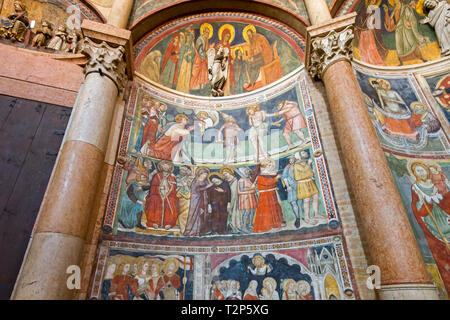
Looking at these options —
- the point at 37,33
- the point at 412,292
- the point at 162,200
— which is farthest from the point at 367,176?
the point at 37,33

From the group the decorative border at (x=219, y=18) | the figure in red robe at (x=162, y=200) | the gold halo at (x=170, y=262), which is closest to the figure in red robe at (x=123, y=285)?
the gold halo at (x=170, y=262)

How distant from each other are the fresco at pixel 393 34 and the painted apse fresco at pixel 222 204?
1.70 metres

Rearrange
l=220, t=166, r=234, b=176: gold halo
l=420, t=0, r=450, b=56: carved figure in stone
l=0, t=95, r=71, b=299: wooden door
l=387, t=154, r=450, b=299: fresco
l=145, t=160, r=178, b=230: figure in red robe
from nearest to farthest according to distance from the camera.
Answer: l=0, t=95, r=71, b=299: wooden door < l=387, t=154, r=450, b=299: fresco < l=145, t=160, r=178, b=230: figure in red robe < l=220, t=166, r=234, b=176: gold halo < l=420, t=0, r=450, b=56: carved figure in stone

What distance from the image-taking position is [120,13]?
5602mm

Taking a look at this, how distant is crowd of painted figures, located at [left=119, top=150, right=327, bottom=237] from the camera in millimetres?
4430

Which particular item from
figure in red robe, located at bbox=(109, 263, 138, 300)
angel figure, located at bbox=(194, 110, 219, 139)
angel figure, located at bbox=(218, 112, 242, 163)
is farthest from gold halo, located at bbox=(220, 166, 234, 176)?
figure in red robe, located at bbox=(109, 263, 138, 300)

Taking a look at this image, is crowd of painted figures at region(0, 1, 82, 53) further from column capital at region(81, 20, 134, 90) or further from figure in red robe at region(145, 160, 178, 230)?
figure in red robe at region(145, 160, 178, 230)

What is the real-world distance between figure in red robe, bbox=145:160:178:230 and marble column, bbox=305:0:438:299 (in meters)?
3.02

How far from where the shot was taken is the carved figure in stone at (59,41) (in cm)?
538

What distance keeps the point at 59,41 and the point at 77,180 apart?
3713 mm

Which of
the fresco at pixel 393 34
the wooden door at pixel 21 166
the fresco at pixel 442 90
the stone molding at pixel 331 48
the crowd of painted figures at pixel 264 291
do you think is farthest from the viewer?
the fresco at pixel 393 34

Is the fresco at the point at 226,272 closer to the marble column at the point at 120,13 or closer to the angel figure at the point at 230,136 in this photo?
the angel figure at the point at 230,136

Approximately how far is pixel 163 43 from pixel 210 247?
17.2 feet

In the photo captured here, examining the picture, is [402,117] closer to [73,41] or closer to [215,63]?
[215,63]
